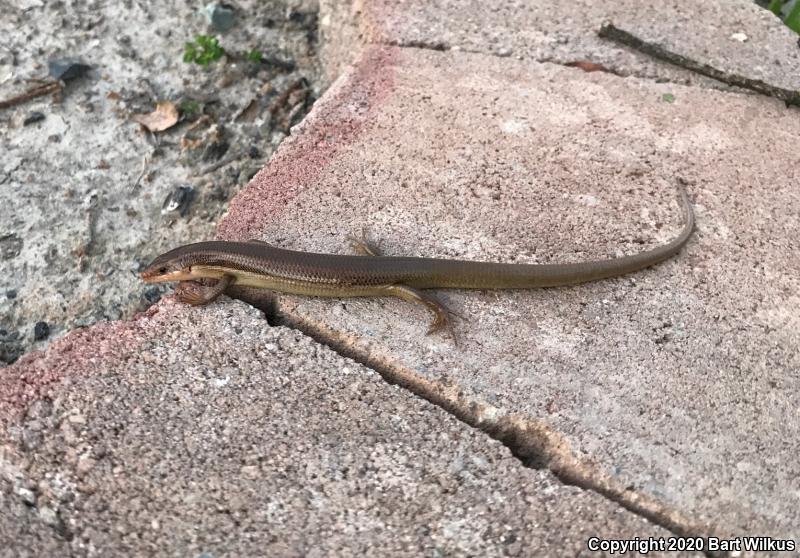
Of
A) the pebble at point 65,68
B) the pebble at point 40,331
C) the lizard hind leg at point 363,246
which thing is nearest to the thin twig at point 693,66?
the lizard hind leg at point 363,246

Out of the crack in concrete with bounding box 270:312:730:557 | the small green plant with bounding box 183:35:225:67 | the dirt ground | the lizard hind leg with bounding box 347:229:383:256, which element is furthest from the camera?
the small green plant with bounding box 183:35:225:67

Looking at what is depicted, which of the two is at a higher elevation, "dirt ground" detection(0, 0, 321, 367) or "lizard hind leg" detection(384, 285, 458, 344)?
"lizard hind leg" detection(384, 285, 458, 344)

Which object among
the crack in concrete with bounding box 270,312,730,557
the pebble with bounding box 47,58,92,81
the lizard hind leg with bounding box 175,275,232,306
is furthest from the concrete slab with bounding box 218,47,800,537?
the pebble with bounding box 47,58,92,81

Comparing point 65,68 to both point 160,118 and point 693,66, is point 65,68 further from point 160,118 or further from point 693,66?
point 693,66

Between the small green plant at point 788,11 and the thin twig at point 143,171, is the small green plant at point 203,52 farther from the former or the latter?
the small green plant at point 788,11

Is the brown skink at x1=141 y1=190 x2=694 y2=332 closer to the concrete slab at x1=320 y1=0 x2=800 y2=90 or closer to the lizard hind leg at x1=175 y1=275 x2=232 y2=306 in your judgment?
the lizard hind leg at x1=175 y1=275 x2=232 y2=306

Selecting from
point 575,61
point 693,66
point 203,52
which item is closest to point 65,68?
point 203,52
